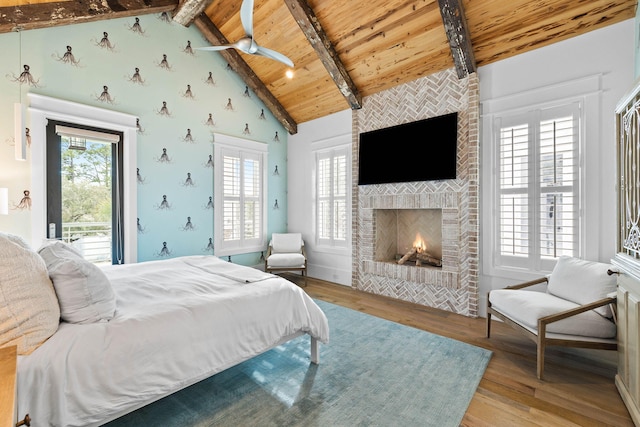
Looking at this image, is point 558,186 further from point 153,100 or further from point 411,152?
point 153,100

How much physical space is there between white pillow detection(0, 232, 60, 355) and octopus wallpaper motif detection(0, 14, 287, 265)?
256 centimetres

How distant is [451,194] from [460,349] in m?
1.86

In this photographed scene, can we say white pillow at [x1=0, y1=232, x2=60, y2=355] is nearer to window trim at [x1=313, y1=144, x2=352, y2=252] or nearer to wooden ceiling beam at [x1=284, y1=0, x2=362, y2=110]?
wooden ceiling beam at [x1=284, y1=0, x2=362, y2=110]

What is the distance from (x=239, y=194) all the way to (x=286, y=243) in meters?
1.21

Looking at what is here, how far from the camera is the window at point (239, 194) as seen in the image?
4.94 metres

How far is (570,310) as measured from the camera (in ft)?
7.26

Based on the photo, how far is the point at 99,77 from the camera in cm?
373

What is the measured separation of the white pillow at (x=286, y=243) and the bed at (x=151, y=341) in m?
2.77

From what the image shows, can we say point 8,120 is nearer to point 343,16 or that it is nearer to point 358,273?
point 343,16

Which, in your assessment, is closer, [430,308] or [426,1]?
[426,1]

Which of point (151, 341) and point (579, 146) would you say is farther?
point (579, 146)

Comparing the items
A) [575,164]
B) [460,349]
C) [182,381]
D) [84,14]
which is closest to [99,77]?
[84,14]

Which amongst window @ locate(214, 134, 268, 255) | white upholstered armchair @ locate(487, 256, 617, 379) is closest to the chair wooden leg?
white upholstered armchair @ locate(487, 256, 617, 379)

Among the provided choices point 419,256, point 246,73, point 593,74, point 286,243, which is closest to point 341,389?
point 419,256
